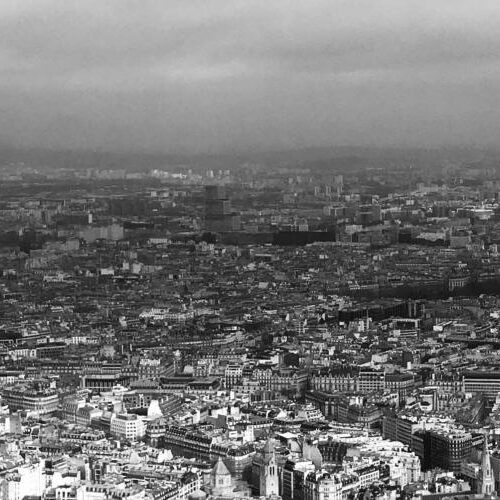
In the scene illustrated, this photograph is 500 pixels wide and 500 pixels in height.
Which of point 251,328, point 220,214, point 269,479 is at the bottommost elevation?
point 251,328

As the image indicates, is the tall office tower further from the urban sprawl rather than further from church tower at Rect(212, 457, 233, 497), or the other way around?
church tower at Rect(212, 457, 233, 497)

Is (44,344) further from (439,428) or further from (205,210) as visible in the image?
(205,210)

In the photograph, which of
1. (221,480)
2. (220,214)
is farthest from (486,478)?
(220,214)

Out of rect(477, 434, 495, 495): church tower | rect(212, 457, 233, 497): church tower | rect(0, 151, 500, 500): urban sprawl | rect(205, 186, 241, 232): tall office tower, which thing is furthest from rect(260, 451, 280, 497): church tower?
rect(205, 186, 241, 232): tall office tower

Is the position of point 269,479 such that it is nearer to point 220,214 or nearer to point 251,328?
point 251,328

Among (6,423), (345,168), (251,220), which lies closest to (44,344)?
(6,423)

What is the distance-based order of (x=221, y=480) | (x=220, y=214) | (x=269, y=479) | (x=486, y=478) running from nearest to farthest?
1. (x=486, y=478)
2. (x=221, y=480)
3. (x=269, y=479)
4. (x=220, y=214)
